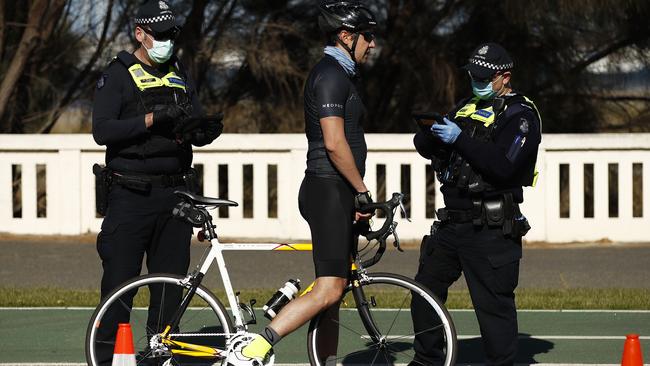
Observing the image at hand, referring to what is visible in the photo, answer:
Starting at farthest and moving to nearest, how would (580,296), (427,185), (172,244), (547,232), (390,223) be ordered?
1. (427,185)
2. (547,232)
3. (580,296)
4. (172,244)
5. (390,223)

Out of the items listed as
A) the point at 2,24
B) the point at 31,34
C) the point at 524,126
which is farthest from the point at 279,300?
the point at 2,24

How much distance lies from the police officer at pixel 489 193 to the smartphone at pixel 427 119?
2cm

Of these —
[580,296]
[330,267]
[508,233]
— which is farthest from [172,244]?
[580,296]

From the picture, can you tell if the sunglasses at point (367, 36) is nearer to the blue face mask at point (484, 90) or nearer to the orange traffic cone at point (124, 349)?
the blue face mask at point (484, 90)

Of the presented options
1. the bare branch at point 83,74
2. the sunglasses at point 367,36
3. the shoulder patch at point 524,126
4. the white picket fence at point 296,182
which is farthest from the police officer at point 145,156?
the bare branch at point 83,74

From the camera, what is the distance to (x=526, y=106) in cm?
684

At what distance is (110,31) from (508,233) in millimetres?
9250

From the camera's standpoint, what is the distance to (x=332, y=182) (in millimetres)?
6590

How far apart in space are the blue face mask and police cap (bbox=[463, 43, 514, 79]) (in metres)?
0.05

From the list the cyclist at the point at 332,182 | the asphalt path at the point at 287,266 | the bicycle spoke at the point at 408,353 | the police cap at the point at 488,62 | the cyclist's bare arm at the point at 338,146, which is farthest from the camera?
the asphalt path at the point at 287,266

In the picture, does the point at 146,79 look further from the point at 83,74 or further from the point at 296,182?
the point at 83,74

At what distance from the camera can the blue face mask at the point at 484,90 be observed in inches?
273

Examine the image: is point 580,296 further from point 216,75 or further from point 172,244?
point 216,75

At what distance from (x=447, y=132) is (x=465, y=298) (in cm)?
415
